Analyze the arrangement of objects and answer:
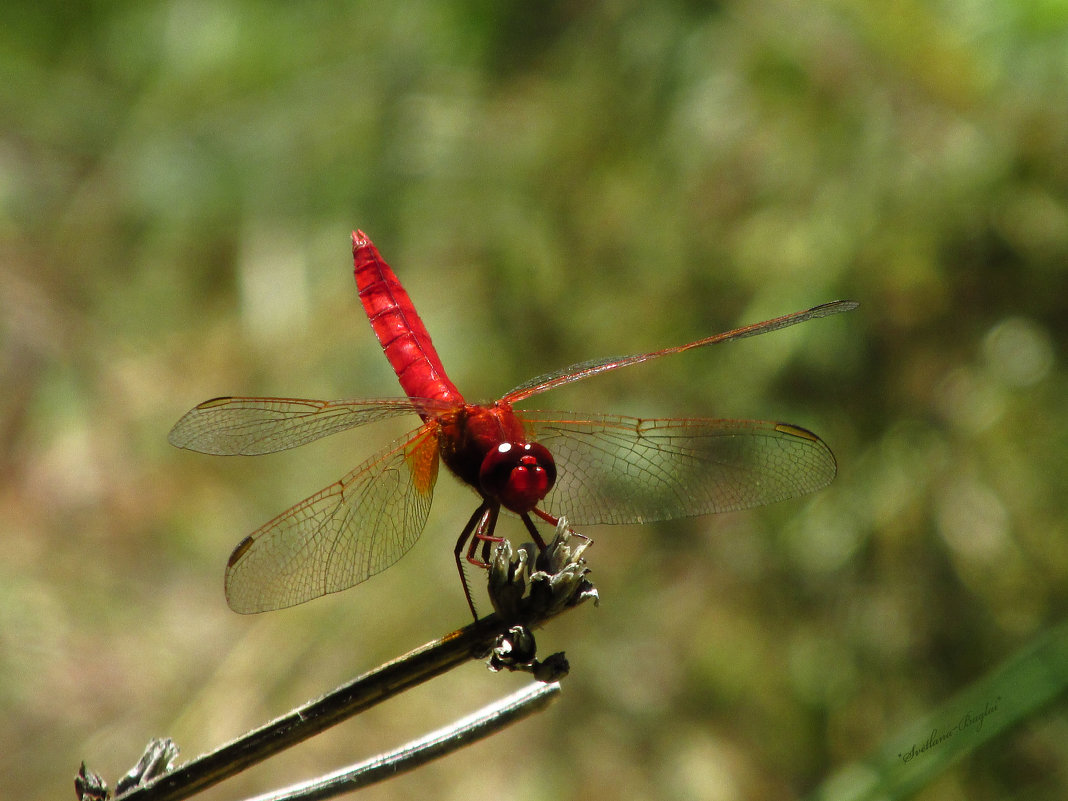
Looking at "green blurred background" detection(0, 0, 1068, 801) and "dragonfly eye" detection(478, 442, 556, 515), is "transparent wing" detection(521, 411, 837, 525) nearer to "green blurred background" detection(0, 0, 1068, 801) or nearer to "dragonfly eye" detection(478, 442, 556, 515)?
"dragonfly eye" detection(478, 442, 556, 515)

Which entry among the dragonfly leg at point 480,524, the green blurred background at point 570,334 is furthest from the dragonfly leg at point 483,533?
the green blurred background at point 570,334

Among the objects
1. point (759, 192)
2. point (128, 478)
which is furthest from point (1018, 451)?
point (128, 478)

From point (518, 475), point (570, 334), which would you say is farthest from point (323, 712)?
point (570, 334)

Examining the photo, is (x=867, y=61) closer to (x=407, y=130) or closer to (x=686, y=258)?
(x=686, y=258)

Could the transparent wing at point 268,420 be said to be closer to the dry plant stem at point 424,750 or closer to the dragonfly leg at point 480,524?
the dragonfly leg at point 480,524

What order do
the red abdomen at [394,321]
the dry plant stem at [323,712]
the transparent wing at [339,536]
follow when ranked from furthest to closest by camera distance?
the red abdomen at [394,321] → the transparent wing at [339,536] → the dry plant stem at [323,712]

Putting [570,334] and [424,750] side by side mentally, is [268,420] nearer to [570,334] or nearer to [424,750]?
[424,750]
